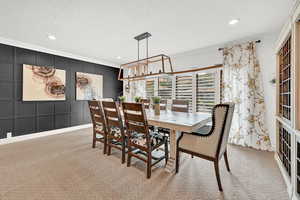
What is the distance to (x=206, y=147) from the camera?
1.66 metres

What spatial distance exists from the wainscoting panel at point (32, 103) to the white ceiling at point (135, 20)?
1.52 feet

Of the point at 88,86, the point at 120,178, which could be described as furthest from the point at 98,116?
the point at 88,86

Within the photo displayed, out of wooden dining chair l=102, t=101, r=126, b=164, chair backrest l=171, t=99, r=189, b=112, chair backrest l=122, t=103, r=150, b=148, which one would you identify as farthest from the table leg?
chair backrest l=171, t=99, r=189, b=112

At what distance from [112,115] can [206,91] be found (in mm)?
2581

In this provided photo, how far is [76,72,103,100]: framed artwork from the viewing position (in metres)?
4.33

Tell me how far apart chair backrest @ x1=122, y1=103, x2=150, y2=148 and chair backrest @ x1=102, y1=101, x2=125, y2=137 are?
255 millimetres

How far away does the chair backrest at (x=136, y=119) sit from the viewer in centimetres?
176

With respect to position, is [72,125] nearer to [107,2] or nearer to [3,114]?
[3,114]

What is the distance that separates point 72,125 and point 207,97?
4185 mm

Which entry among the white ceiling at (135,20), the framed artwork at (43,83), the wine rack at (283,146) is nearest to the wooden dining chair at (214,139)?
the wine rack at (283,146)

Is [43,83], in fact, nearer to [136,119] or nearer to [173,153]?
[136,119]

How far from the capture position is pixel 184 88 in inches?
156

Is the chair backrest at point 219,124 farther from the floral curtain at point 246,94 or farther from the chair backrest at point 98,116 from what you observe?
the chair backrest at point 98,116

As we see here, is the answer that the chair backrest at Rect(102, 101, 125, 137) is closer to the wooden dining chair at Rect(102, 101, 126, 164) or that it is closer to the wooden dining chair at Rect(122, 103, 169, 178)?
the wooden dining chair at Rect(102, 101, 126, 164)
